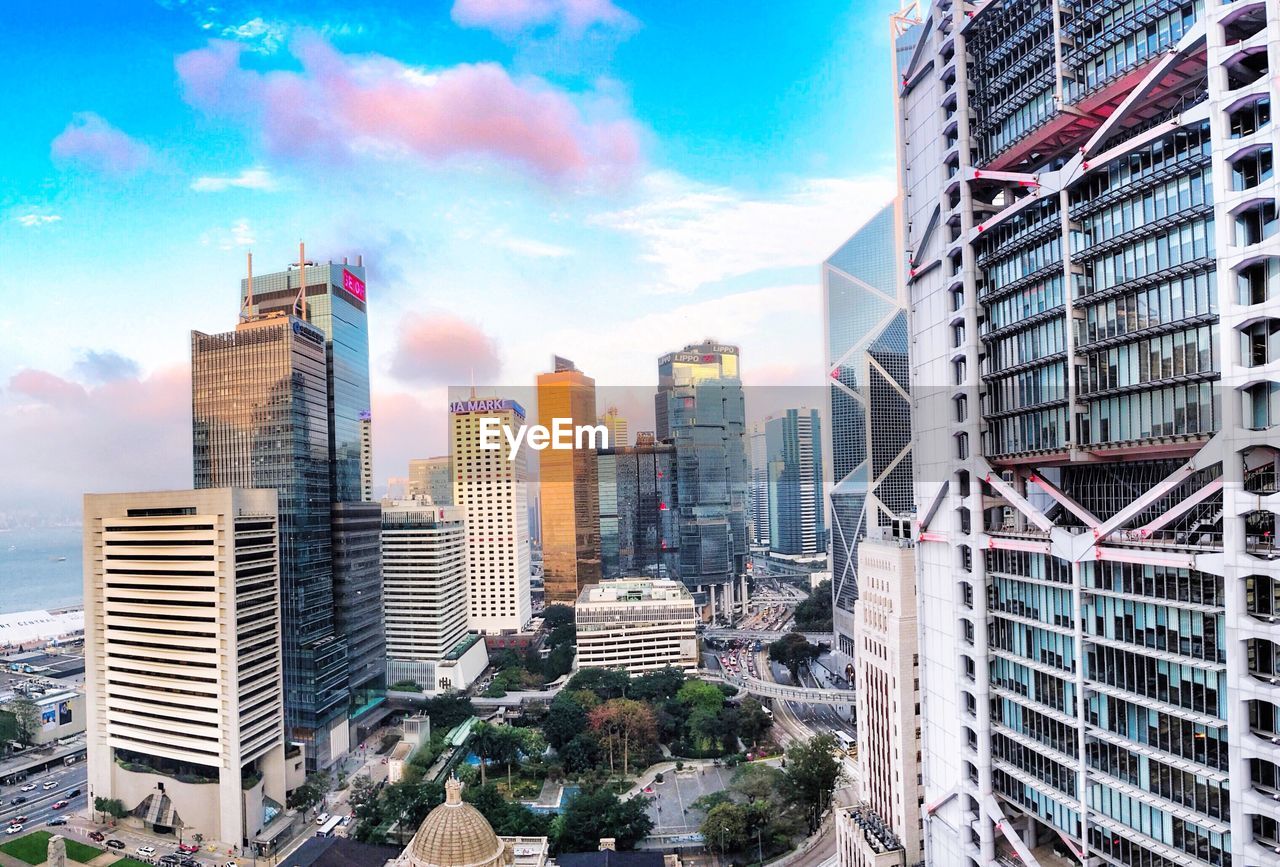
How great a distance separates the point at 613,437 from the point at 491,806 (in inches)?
1473

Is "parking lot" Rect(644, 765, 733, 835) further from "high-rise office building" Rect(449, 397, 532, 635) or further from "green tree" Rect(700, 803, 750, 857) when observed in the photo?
"high-rise office building" Rect(449, 397, 532, 635)

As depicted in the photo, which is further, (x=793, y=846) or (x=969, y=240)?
(x=793, y=846)

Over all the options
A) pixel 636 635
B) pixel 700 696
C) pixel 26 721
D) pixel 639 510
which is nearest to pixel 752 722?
pixel 700 696

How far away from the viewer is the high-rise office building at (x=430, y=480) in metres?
56.8

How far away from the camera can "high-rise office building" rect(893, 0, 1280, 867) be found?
955 cm

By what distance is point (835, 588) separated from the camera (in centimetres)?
5088

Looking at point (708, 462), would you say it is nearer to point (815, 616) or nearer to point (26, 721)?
point (815, 616)

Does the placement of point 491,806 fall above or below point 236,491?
below

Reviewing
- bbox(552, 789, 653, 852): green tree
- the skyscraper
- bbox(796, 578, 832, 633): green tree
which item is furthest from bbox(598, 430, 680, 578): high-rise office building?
bbox(552, 789, 653, 852): green tree

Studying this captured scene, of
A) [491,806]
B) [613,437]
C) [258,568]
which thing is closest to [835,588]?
[613,437]

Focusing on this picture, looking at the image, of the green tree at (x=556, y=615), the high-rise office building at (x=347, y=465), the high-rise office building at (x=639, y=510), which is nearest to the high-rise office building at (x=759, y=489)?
the high-rise office building at (x=639, y=510)

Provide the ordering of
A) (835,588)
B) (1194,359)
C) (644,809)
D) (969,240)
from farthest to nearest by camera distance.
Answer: (835,588), (644,809), (969,240), (1194,359)

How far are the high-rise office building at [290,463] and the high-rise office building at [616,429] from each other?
27.2 m

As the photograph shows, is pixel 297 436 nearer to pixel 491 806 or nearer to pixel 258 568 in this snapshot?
pixel 258 568
